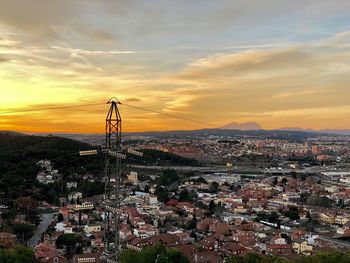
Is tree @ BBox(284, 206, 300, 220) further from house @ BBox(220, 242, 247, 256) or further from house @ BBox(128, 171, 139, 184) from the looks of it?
house @ BBox(128, 171, 139, 184)

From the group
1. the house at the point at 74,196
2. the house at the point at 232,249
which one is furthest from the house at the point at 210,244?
the house at the point at 74,196

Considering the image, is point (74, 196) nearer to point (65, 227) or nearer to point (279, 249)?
point (65, 227)

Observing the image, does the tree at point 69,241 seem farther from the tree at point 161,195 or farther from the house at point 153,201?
the tree at point 161,195

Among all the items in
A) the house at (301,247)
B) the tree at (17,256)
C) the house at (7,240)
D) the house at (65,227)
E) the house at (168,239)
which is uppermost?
the tree at (17,256)

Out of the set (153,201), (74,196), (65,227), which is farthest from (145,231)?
(74,196)

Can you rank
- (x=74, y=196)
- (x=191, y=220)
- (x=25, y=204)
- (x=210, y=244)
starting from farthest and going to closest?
1. (x=74, y=196)
2. (x=25, y=204)
3. (x=191, y=220)
4. (x=210, y=244)

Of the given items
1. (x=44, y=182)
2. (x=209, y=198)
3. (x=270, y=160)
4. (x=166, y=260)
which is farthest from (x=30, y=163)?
(x=270, y=160)

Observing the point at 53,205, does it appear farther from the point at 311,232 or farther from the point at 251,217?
the point at 311,232
